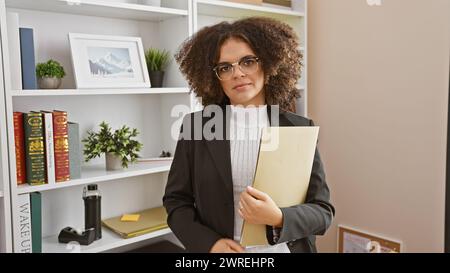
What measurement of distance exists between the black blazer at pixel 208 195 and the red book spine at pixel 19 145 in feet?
2.23

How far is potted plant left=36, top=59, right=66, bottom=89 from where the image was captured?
1.57 m

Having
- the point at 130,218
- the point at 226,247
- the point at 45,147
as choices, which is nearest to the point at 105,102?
the point at 45,147

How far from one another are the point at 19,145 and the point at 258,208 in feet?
3.24

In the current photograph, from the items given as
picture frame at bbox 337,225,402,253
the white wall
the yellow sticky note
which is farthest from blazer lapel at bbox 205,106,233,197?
picture frame at bbox 337,225,402,253

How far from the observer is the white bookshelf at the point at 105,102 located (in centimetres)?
143

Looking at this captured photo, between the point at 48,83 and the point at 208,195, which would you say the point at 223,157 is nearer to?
the point at 208,195

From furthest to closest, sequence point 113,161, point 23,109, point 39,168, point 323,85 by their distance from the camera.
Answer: point 323,85, point 113,161, point 23,109, point 39,168

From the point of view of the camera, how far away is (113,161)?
176 centimetres

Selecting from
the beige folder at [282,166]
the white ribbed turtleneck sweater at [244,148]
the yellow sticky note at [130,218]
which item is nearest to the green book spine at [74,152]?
the yellow sticky note at [130,218]

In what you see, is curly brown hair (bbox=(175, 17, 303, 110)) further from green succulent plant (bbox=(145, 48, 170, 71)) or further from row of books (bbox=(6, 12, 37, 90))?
green succulent plant (bbox=(145, 48, 170, 71))

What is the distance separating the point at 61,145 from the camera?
1552mm
